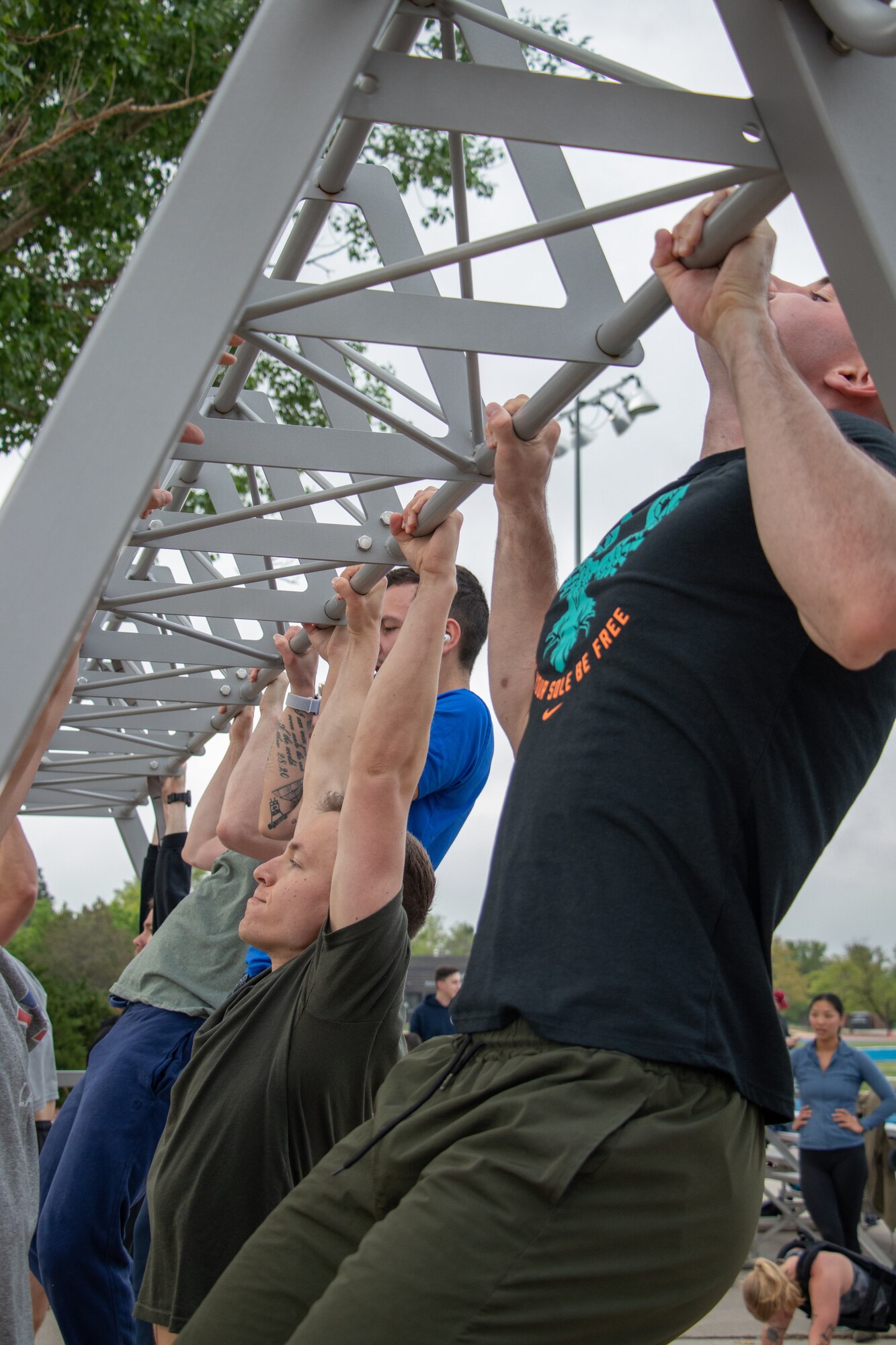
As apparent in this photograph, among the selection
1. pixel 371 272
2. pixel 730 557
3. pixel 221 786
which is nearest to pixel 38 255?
pixel 221 786

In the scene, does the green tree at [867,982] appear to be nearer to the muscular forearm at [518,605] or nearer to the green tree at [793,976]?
the green tree at [793,976]

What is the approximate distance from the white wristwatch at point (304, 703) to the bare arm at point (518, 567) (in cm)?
204

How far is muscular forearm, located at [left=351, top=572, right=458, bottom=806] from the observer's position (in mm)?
2361

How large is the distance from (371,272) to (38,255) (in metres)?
9.26

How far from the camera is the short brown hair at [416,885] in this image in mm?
2826

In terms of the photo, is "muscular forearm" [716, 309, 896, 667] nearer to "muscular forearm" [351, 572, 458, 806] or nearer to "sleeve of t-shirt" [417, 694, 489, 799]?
"muscular forearm" [351, 572, 458, 806]

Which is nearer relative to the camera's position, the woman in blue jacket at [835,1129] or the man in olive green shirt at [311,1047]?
the man in olive green shirt at [311,1047]

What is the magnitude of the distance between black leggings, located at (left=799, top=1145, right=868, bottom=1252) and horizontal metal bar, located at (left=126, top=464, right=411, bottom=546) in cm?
627

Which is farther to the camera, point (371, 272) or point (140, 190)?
point (140, 190)

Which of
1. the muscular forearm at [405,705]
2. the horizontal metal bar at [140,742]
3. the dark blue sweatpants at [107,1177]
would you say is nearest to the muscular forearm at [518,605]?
the muscular forearm at [405,705]

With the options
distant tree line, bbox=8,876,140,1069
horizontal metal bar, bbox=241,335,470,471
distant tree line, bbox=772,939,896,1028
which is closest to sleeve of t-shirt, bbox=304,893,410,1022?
horizontal metal bar, bbox=241,335,470,471

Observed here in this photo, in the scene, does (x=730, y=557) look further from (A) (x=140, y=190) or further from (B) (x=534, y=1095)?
(A) (x=140, y=190)

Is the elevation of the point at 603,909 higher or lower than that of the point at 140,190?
lower

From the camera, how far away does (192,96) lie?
374 inches
